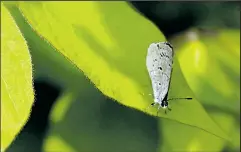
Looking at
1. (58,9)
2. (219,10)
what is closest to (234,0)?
(219,10)

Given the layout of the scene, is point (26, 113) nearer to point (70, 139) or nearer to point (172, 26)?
point (70, 139)

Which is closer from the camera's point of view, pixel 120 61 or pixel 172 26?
pixel 120 61

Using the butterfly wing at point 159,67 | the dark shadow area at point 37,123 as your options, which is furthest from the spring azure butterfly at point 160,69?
the dark shadow area at point 37,123

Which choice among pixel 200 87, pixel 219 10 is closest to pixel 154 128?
pixel 200 87

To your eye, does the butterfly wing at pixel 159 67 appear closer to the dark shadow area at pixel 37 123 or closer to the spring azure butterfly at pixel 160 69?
the spring azure butterfly at pixel 160 69

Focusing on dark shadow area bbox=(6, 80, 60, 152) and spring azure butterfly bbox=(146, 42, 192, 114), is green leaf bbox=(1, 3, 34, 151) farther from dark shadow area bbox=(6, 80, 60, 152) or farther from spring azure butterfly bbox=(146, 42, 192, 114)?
spring azure butterfly bbox=(146, 42, 192, 114)

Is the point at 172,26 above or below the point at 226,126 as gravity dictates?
above

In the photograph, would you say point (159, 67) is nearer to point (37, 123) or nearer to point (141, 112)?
point (141, 112)

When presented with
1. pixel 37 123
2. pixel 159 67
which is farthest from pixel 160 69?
pixel 37 123

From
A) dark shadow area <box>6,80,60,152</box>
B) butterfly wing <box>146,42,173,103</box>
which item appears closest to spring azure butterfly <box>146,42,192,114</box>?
butterfly wing <box>146,42,173,103</box>
